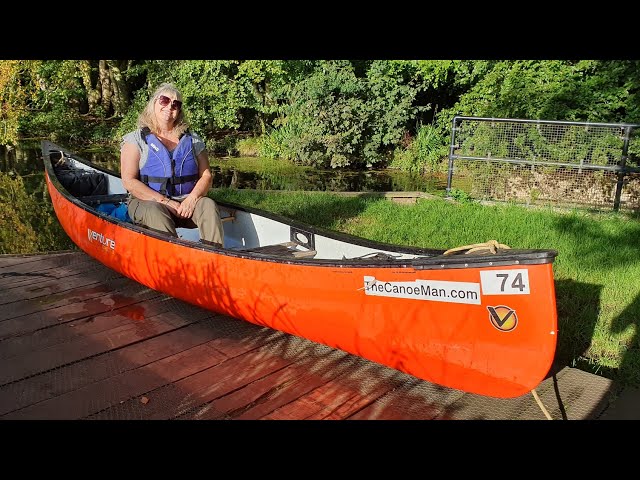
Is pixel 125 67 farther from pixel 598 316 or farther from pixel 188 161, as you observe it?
pixel 598 316

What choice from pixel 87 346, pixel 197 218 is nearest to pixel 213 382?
pixel 87 346

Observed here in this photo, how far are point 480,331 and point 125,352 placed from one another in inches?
89.0

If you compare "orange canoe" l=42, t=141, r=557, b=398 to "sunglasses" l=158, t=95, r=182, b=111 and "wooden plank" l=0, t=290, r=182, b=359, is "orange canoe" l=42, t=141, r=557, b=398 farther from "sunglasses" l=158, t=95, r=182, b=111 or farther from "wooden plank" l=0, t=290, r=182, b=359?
"sunglasses" l=158, t=95, r=182, b=111

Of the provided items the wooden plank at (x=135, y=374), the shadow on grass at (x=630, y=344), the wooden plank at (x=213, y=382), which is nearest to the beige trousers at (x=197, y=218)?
the wooden plank at (x=135, y=374)

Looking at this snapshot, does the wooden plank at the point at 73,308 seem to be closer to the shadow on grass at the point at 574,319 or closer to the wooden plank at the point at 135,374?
the wooden plank at the point at 135,374

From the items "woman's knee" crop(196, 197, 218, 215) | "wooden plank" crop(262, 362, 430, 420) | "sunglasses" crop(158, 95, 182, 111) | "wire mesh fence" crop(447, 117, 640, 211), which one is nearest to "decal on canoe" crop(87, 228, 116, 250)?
"woman's knee" crop(196, 197, 218, 215)

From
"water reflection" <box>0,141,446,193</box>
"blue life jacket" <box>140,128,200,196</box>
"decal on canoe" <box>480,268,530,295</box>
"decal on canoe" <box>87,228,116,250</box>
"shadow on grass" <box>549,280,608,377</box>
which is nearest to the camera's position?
"decal on canoe" <box>480,268,530,295</box>

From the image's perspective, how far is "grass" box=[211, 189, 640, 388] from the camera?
13.1 feet

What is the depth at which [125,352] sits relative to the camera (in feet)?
12.0

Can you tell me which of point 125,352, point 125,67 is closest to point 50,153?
point 125,352

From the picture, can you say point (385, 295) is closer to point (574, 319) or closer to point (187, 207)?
point (574, 319)

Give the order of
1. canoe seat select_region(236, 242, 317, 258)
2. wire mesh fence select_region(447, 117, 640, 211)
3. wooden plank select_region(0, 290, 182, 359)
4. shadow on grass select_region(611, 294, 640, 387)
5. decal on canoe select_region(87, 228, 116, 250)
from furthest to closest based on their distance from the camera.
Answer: wire mesh fence select_region(447, 117, 640, 211), decal on canoe select_region(87, 228, 116, 250), canoe seat select_region(236, 242, 317, 258), wooden plank select_region(0, 290, 182, 359), shadow on grass select_region(611, 294, 640, 387)

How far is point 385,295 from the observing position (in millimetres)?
3123

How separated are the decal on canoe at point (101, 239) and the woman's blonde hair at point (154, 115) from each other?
1026 mm
